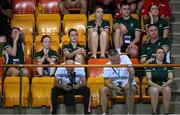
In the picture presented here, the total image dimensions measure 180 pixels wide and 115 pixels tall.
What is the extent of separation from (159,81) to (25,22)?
3300 mm

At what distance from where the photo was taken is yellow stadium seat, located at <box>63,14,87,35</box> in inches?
427

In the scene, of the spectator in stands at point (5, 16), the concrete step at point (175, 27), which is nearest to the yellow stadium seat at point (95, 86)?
the spectator in stands at point (5, 16)

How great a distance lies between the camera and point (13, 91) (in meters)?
9.19

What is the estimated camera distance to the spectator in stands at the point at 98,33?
32.7 feet

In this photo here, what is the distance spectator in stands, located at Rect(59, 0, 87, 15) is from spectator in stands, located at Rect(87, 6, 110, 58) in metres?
0.96

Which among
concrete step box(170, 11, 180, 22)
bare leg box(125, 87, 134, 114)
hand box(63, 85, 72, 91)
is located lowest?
bare leg box(125, 87, 134, 114)

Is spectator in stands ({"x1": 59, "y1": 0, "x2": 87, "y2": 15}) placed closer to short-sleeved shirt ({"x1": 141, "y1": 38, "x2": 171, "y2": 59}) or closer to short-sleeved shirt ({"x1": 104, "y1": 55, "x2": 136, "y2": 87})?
short-sleeved shirt ({"x1": 141, "y1": 38, "x2": 171, "y2": 59})

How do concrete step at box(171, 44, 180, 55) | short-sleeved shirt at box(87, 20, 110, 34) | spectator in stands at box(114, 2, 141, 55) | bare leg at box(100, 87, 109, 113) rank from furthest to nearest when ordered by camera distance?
1. concrete step at box(171, 44, 180, 55)
2. short-sleeved shirt at box(87, 20, 110, 34)
3. spectator in stands at box(114, 2, 141, 55)
4. bare leg at box(100, 87, 109, 113)

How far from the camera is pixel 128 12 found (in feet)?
34.9

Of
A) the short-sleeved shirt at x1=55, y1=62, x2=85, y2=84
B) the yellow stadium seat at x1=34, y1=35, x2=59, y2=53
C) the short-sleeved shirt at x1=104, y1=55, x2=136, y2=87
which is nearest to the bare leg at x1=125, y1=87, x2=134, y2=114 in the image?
the short-sleeved shirt at x1=104, y1=55, x2=136, y2=87

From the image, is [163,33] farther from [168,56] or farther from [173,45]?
[168,56]

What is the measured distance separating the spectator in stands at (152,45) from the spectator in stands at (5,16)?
2845mm

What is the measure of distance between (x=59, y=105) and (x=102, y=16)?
7.72 feet

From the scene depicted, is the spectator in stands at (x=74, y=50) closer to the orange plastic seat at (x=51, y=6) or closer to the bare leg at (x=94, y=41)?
the bare leg at (x=94, y=41)
